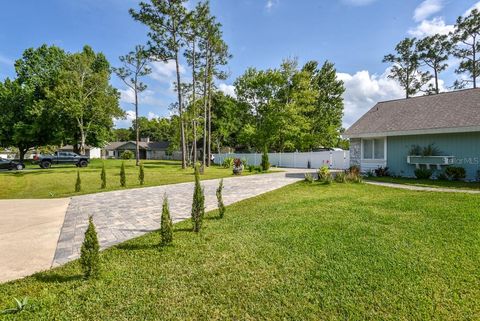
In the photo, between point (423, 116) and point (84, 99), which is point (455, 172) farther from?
point (84, 99)

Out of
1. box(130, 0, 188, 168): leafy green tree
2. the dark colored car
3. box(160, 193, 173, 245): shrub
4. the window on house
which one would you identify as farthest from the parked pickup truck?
box(160, 193, 173, 245): shrub

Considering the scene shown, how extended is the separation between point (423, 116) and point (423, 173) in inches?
129

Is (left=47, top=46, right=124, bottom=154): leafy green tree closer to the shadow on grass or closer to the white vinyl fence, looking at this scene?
the white vinyl fence

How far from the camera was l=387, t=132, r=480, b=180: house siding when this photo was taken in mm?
11750

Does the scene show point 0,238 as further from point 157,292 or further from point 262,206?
point 262,206

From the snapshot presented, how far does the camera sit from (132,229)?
18.6 feet

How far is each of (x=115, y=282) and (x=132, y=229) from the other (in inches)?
93.5

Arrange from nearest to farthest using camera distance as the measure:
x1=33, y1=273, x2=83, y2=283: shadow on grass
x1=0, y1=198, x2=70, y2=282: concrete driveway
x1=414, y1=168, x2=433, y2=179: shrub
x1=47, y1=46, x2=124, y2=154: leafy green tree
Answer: x1=33, y1=273, x2=83, y2=283: shadow on grass
x1=0, y1=198, x2=70, y2=282: concrete driveway
x1=414, y1=168, x2=433, y2=179: shrub
x1=47, y1=46, x2=124, y2=154: leafy green tree

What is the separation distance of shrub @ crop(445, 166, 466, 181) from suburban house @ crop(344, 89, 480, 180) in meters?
0.34

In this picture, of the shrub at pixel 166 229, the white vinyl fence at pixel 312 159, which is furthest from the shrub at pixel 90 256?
the white vinyl fence at pixel 312 159

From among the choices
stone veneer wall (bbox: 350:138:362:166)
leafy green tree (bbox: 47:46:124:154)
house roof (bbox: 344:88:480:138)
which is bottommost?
stone veneer wall (bbox: 350:138:362:166)

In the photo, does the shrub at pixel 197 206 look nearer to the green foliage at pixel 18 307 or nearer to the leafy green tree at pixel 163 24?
the green foliage at pixel 18 307

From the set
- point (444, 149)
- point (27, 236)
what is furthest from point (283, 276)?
point (444, 149)

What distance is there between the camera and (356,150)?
53.6 feet
